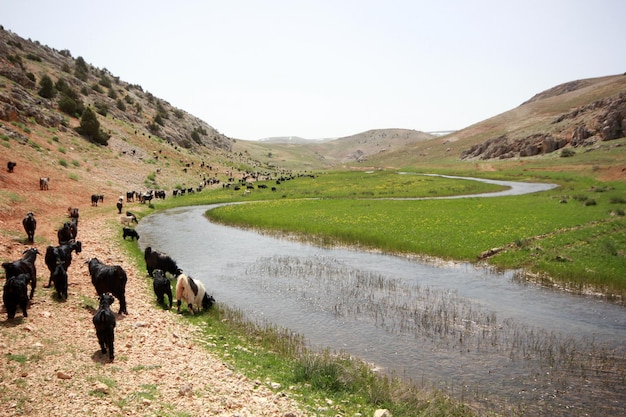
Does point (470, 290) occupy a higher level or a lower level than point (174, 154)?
lower

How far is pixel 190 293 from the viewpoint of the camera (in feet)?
52.3

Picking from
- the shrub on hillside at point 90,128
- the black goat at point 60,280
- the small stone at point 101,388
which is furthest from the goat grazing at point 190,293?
the shrub on hillside at point 90,128

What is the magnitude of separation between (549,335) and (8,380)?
54.1 feet

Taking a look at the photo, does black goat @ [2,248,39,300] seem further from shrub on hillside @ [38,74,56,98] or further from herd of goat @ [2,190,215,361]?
shrub on hillside @ [38,74,56,98]

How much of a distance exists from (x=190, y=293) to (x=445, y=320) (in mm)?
10346

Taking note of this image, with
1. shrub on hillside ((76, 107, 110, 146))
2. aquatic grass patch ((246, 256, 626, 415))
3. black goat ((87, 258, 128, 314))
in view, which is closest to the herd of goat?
black goat ((87, 258, 128, 314))

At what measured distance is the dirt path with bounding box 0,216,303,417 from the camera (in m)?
8.34

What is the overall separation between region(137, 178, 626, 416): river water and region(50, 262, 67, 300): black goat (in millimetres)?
6579

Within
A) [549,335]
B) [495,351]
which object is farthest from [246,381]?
[549,335]

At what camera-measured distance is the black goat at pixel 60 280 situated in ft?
45.5

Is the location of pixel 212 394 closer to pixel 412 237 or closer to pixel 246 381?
pixel 246 381

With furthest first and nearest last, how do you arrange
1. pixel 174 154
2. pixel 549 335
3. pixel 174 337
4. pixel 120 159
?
pixel 174 154 < pixel 120 159 < pixel 549 335 < pixel 174 337

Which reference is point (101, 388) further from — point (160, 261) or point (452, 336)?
point (160, 261)

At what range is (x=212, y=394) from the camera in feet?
31.3
